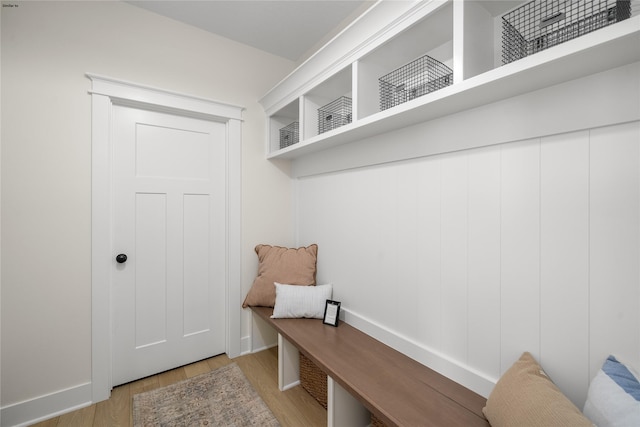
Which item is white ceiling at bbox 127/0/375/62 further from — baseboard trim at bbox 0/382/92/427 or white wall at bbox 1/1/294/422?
baseboard trim at bbox 0/382/92/427

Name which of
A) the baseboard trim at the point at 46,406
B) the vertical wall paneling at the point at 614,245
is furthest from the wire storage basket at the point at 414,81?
the baseboard trim at the point at 46,406

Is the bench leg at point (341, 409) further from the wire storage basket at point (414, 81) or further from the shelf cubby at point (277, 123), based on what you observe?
the shelf cubby at point (277, 123)

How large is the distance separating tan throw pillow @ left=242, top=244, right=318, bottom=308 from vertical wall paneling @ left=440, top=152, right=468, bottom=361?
1.08m

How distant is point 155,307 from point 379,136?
2010 millimetres

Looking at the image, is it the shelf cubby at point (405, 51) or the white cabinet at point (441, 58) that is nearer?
the white cabinet at point (441, 58)

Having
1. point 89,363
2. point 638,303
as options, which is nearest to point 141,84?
point 89,363

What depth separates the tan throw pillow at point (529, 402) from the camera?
86 cm

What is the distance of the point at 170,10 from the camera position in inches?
79.5

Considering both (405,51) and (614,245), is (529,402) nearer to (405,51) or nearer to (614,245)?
(614,245)

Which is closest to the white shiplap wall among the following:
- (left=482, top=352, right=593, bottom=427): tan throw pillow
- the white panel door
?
(left=482, top=352, right=593, bottom=427): tan throw pillow

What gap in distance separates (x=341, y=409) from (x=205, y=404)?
889 millimetres

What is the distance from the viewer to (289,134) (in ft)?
7.98

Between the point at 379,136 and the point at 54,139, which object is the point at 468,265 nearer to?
the point at 379,136

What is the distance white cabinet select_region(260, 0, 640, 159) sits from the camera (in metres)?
0.86
